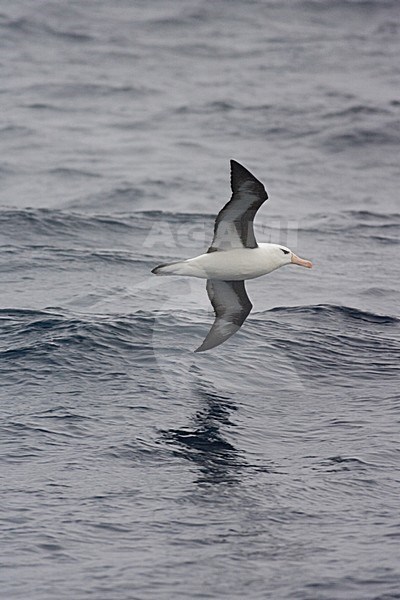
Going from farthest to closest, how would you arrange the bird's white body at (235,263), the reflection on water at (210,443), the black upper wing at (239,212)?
the bird's white body at (235,263) < the black upper wing at (239,212) < the reflection on water at (210,443)

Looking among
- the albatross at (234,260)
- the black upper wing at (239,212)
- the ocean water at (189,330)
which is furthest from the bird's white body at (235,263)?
the ocean water at (189,330)

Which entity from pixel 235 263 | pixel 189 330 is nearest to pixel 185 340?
pixel 189 330

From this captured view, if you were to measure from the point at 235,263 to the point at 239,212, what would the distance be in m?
0.92

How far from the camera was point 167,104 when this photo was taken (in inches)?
1357

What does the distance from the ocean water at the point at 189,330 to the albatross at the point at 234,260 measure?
1.02 metres

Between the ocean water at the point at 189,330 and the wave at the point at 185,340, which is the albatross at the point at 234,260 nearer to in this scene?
the ocean water at the point at 189,330

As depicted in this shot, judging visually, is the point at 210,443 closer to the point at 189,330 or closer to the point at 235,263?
the point at 235,263

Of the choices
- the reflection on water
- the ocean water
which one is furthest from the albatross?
the reflection on water

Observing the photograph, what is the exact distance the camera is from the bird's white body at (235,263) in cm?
1500

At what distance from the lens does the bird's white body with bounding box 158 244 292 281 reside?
15000mm

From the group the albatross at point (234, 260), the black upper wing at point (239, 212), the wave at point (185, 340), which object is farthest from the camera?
the wave at point (185, 340)

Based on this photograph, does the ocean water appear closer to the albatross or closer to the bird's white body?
the albatross

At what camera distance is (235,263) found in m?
15.2

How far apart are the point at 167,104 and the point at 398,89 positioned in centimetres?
773
